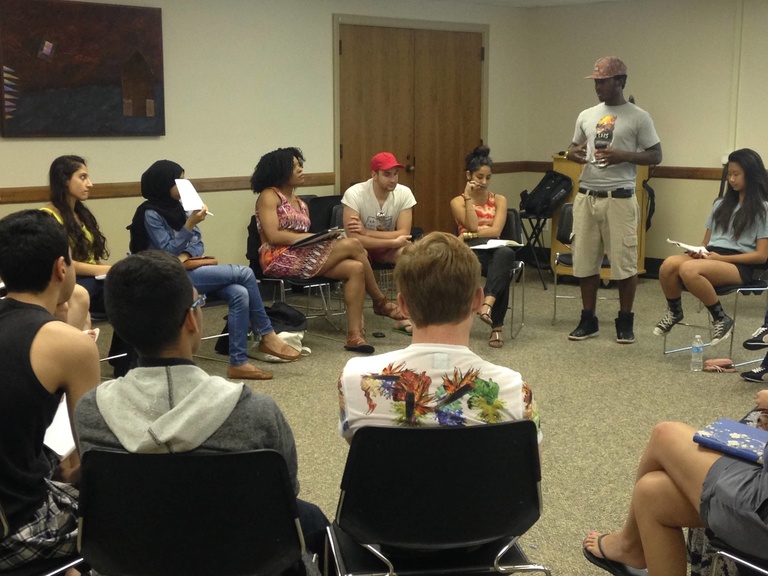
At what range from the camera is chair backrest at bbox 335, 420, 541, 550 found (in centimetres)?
181

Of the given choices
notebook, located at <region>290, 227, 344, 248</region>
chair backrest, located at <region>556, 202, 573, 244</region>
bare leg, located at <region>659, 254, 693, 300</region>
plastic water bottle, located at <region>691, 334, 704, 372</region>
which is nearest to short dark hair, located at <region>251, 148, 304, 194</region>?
notebook, located at <region>290, 227, 344, 248</region>

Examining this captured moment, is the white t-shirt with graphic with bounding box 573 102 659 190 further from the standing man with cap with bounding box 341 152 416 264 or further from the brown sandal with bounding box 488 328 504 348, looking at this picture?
the standing man with cap with bounding box 341 152 416 264

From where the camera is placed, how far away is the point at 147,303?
1.79 metres

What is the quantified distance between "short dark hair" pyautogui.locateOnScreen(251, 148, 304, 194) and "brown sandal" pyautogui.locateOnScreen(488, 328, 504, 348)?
1.55 meters

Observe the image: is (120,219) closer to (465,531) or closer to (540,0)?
(540,0)

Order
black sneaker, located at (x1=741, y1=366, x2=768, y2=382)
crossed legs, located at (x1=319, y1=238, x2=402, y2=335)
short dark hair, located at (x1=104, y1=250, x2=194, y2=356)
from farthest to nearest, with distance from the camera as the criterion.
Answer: crossed legs, located at (x1=319, y1=238, x2=402, y2=335)
black sneaker, located at (x1=741, y1=366, x2=768, y2=382)
short dark hair, located at (x1=104, y1=250, x2=194, y2=356)

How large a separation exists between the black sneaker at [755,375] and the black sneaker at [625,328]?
0.89 m

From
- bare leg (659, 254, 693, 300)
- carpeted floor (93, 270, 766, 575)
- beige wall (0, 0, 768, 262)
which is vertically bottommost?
carpeted floor (93, 270, 766, 575)

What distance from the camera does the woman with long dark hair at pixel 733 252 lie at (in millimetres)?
5004

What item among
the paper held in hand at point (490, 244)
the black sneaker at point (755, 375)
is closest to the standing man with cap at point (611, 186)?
the paper held in hand at point (490, 244)

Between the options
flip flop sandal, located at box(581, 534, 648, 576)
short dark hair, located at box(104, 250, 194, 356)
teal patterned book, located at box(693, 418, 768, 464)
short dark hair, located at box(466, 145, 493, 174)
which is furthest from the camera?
short dark hair, located at box(466, 145, 493, 174)

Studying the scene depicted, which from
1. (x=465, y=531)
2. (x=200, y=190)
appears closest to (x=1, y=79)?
(x=200, y=190)

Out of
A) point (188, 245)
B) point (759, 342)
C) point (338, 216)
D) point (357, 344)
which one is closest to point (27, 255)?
point (188, 245)

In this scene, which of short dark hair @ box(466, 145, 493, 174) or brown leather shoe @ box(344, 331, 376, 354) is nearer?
brown leather shoe @ box(344, 331, 376, 354)
